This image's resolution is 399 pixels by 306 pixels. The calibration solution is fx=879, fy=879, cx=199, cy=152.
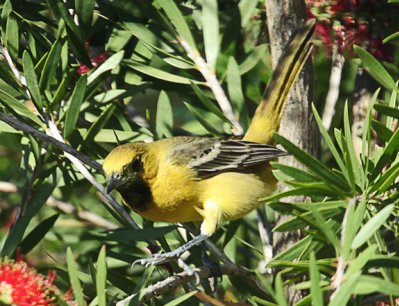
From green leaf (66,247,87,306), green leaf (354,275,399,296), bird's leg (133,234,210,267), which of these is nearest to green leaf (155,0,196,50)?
bird's leg (133,234,210,267)

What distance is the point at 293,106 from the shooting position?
3562mm

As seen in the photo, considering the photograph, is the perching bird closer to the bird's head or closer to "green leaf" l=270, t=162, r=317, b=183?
the bird's head

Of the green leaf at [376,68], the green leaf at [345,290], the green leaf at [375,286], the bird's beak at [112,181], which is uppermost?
the green leaf at [376,68]

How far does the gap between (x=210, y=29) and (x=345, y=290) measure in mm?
1922

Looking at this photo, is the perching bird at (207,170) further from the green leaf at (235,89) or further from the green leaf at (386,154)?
the green leaf at (386,154)

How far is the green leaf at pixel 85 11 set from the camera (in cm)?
325

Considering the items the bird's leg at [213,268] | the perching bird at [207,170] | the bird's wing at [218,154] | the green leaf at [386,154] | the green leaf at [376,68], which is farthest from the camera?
the bird's wing at [218,154]

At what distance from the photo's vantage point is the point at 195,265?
3.58m

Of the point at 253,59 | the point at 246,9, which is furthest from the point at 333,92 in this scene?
the point at 246,9

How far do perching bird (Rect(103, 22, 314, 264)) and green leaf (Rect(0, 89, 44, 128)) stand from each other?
14.1 inches

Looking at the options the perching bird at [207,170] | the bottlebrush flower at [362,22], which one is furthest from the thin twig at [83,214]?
the bottlebrush flower at [362,22]

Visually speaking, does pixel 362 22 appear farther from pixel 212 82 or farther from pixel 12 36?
pixel 12 36

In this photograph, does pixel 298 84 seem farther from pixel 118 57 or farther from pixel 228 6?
pixel 118 57

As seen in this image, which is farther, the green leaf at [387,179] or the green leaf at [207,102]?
the green leaf at [207,102]
